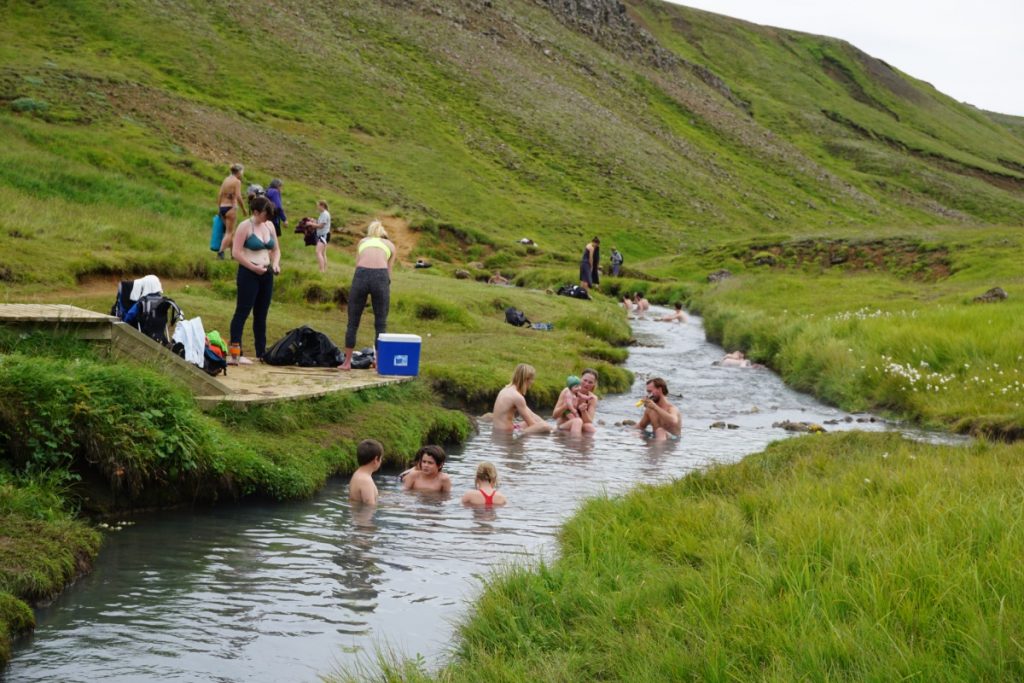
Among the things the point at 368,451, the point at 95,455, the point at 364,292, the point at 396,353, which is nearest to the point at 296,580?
the point at 95,455

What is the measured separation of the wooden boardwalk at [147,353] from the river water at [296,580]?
55.3 inches

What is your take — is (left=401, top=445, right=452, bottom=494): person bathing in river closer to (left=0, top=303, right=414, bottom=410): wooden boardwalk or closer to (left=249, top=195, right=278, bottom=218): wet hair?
(left=0, top=303, right=414, bottom=410): wooden boardwalk

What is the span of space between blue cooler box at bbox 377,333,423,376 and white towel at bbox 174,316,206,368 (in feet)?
9.78

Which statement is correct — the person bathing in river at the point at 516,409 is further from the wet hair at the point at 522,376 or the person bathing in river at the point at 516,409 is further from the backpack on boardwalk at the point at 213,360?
the backpack on boardwalk at the point at 213,360

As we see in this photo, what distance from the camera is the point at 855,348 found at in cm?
2225

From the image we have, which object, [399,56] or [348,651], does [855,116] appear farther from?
[348,651]

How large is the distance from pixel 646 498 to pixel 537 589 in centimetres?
279

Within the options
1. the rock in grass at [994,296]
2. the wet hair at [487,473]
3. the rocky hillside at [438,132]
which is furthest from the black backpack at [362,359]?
the rock in grass at [994,296]

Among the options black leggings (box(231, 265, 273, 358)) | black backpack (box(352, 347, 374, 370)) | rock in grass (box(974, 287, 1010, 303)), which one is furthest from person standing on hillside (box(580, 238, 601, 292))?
black leggings (box(231, 265, 273, 358))

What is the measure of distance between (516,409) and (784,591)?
35.8ft

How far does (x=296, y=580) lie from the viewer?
28.1 feet

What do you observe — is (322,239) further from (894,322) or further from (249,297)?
(894,322)

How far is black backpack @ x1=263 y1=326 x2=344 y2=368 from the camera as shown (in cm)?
1572

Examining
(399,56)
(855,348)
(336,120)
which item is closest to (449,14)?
(399,56)
